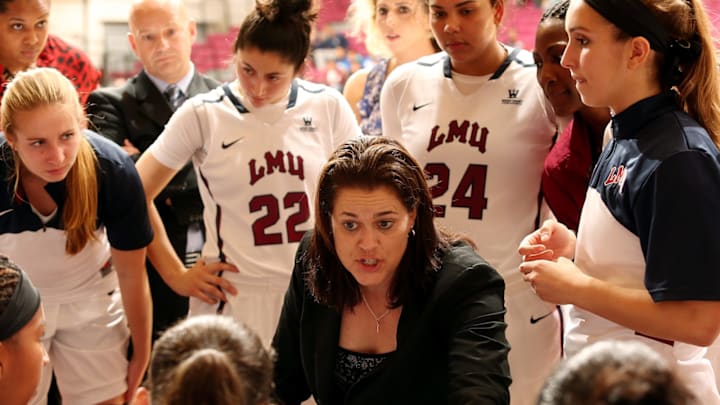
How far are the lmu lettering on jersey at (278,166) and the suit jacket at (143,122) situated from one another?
564 mm

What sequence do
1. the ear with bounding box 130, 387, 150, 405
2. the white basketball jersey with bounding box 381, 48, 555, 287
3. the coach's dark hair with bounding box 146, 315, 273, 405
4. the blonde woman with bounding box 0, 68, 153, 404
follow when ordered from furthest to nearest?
the white basketball jersey with bounding box 381, 48, 555, 287 < the blonde woman with bounding box 0, 68, 153, 404 < the ear with bounding box 130, 387, 150, 405 < the coach's dark hair with bounding box 146, 315, 273, 405

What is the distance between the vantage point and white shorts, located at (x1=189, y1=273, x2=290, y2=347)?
2.96 metres

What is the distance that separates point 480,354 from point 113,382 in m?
1.49

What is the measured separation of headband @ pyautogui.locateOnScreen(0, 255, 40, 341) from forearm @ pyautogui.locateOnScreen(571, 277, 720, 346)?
1.17m

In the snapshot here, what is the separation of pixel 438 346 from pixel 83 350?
Result: 53.2 inches

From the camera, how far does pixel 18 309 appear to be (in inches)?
69.2

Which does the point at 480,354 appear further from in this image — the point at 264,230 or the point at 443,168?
the point at 264,230

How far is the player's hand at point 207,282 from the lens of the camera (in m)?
2.98

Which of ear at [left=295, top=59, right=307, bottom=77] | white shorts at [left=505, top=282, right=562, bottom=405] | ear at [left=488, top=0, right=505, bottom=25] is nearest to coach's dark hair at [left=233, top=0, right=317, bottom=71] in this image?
ear at [left=295, top=59, right=307, bottom=77]

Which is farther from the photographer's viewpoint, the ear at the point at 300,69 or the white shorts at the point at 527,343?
the ear at the point at 300,69

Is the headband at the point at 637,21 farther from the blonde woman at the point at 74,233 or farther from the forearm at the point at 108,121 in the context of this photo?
the forearm at the point at 108,121

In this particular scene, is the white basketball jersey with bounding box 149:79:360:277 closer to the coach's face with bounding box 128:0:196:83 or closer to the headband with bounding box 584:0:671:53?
the coach's face with bounding box 128:0:196:83

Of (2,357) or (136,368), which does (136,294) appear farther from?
(2,357)

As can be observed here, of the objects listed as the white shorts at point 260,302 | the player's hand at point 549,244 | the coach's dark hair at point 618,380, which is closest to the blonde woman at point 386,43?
the white shorts at point 260,302
